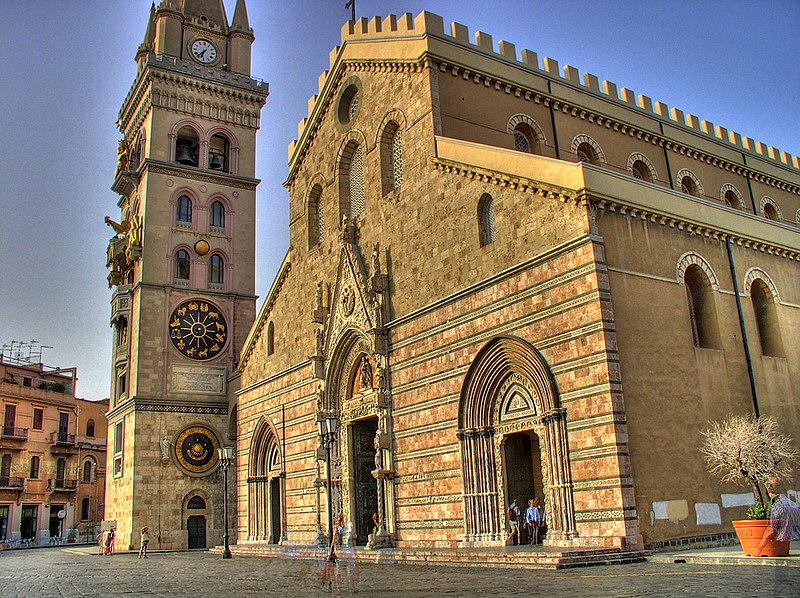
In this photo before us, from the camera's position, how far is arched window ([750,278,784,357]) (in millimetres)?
20781

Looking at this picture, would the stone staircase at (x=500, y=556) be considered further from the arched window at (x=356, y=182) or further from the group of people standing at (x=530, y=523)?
the arched window at (x=356, y=182)

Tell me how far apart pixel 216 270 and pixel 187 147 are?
7.31 metres

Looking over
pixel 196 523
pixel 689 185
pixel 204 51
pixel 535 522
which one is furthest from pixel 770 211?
pixel 204 51

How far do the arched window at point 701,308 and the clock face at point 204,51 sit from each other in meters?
33.5

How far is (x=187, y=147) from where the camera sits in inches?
1724

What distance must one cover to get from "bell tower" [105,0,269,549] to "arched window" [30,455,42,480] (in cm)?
1845

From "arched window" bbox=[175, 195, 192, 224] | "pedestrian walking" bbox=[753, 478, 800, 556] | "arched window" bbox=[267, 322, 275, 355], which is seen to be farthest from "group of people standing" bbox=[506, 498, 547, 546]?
"arched window" bbox=[175, 195, 192, 224]

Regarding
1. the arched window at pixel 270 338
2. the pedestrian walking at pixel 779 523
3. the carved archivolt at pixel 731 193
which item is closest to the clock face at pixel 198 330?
the arched window at pixel 270 338

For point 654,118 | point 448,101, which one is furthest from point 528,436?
point 654,118

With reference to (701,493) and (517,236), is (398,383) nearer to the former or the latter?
(517,236)

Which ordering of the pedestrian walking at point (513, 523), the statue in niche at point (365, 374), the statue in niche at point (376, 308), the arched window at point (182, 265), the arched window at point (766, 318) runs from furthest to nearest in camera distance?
the arched window at point (182, 265), the statue in niche at point (365, 374), the statue in niche at point (376, 308), the arched window at point (766, 318), the pedestrian walking at point (513, 523)

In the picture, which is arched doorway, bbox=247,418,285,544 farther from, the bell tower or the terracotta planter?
the terracotta planter

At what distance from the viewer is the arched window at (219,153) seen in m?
43.8

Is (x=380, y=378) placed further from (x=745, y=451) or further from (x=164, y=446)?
(x=164, y=446)
